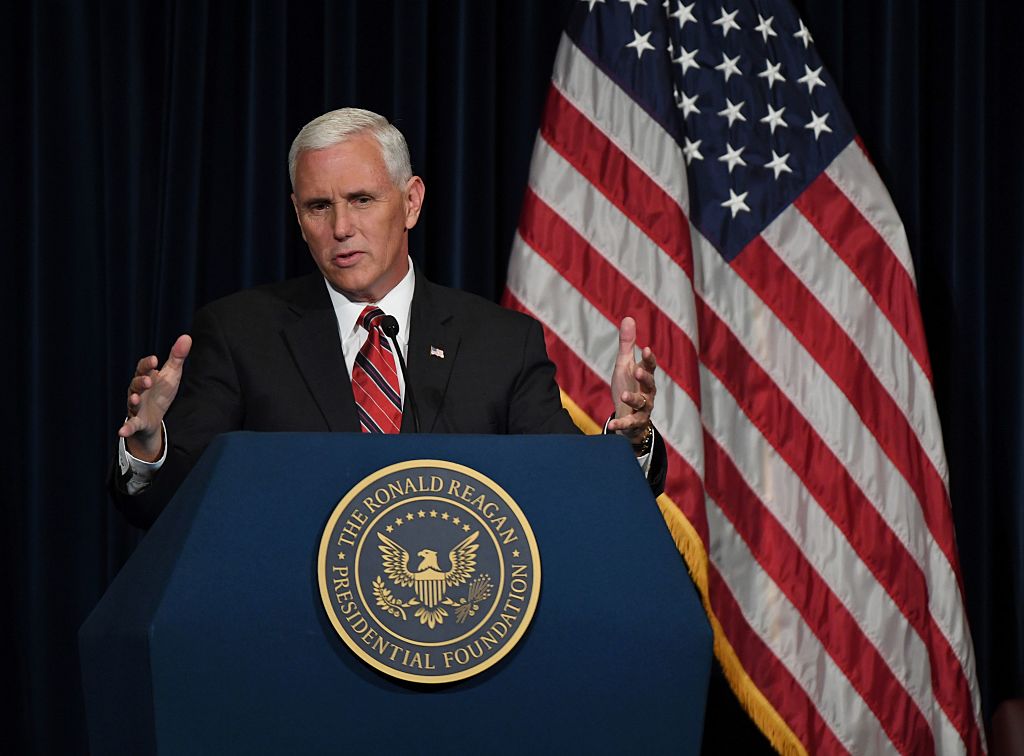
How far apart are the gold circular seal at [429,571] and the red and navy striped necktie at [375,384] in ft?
2.31

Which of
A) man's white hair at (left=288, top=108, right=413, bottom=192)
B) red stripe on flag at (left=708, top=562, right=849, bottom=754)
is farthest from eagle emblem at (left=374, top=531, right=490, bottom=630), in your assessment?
red stripe on flag at (left=708, top=562, right=849, bottom=754)

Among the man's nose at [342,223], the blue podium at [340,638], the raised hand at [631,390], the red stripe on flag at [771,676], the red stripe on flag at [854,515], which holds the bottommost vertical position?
the red stripe on flag at [771,676]

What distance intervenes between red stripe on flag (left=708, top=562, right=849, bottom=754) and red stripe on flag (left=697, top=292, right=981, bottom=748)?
34 centimetres

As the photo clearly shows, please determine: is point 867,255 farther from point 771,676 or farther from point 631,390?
point 631,390

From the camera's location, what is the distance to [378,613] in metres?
1.26

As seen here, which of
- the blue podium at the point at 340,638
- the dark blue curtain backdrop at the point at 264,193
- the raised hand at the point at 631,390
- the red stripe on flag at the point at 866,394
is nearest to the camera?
the blue podium at the point at 340,638

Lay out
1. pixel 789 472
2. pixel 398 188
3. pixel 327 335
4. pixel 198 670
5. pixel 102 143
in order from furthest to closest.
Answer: pixel 102 143
pixel 789 472
pixel 398 188
pixel 327 335
pixel 198 670

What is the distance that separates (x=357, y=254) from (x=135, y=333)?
155 centimetres

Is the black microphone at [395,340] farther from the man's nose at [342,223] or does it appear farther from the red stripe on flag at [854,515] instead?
the red stripe on flag at [854,515]

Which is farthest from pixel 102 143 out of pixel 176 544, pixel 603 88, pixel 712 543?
pixel 176 544

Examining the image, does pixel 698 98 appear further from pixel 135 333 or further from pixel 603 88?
pixel 135 333

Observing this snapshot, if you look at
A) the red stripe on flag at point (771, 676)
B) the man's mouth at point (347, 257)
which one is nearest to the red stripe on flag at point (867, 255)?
the red stripe on flag at point (771, 676)

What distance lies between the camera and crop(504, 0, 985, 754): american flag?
11.0ft

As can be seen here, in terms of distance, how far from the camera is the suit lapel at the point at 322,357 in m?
2.03
